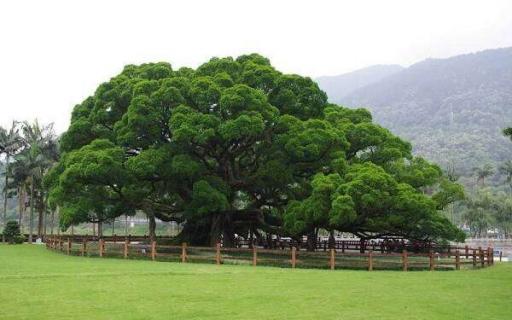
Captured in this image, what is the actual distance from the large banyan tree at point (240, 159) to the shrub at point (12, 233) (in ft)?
43.8

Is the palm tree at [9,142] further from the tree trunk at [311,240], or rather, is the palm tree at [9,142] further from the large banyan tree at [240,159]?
the tree trunk at [311,240]

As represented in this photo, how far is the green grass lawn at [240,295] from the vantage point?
10547 mm

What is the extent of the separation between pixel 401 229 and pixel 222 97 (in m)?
10.6

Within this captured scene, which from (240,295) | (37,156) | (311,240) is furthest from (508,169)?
(240,295)

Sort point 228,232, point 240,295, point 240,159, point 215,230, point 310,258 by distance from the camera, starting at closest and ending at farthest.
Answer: point 240,295, point 310,258, point 215,230, point 240,159, point 228,232

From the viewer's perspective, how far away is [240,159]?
1239 inches

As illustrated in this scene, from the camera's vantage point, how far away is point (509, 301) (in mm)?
12906

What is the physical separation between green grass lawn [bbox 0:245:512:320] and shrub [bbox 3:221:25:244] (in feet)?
86.1

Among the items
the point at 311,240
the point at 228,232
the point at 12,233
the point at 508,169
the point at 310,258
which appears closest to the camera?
the point at 310,258

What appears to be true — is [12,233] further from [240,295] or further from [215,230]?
[240,295]

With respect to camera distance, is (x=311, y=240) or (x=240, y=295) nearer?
(x=240, y=295)

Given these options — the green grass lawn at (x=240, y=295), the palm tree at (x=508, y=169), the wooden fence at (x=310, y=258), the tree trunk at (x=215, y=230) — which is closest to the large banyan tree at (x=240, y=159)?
the tree trunk at (x=215, y=230)

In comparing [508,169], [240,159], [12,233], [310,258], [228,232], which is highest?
[508,169]

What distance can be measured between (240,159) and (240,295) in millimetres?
18857
